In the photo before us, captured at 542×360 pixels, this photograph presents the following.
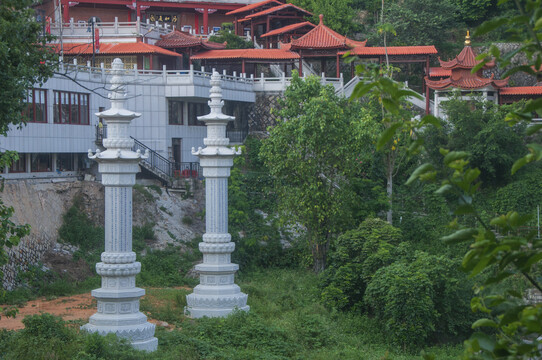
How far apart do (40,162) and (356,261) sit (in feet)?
35.5

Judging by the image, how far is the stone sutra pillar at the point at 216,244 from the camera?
1398 cm

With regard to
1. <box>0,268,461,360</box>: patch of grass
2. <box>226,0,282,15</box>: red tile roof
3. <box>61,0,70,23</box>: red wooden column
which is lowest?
<box>0,268,461,360</box>: patch of grass

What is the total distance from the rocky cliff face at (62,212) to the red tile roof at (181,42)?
38.3 ft

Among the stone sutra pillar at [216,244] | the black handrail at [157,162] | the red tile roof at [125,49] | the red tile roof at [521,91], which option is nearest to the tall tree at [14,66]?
the stone sutra pillar at [216,244]

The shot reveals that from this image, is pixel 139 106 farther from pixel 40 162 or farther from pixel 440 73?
pixel 440 73

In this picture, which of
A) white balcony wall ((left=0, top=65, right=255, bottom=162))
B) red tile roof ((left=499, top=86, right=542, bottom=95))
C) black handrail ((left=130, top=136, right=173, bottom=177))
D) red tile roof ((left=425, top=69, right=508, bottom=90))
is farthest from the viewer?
red tile roof ((left=499, top=86, right=542, bottom=95))

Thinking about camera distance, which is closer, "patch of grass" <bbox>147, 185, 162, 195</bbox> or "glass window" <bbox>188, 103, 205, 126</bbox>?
"patch of grass" <bbox>147, 185, 162, 195</bbox>

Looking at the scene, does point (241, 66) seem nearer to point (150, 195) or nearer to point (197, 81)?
point (197, 81)

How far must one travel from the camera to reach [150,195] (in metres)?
22.6

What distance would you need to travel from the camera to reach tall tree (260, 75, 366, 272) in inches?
774

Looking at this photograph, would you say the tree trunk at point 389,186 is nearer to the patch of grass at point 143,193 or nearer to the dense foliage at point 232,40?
the patch of grass at point 143,193

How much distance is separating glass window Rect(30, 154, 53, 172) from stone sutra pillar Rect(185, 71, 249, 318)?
30.1 ft

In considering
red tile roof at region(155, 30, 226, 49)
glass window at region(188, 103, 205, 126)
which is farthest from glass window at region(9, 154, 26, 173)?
red tile roof at region(155, 30, 226, 49)

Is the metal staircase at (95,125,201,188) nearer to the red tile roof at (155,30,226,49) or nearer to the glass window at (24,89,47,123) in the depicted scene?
the glass window at (24,89,47,123)
